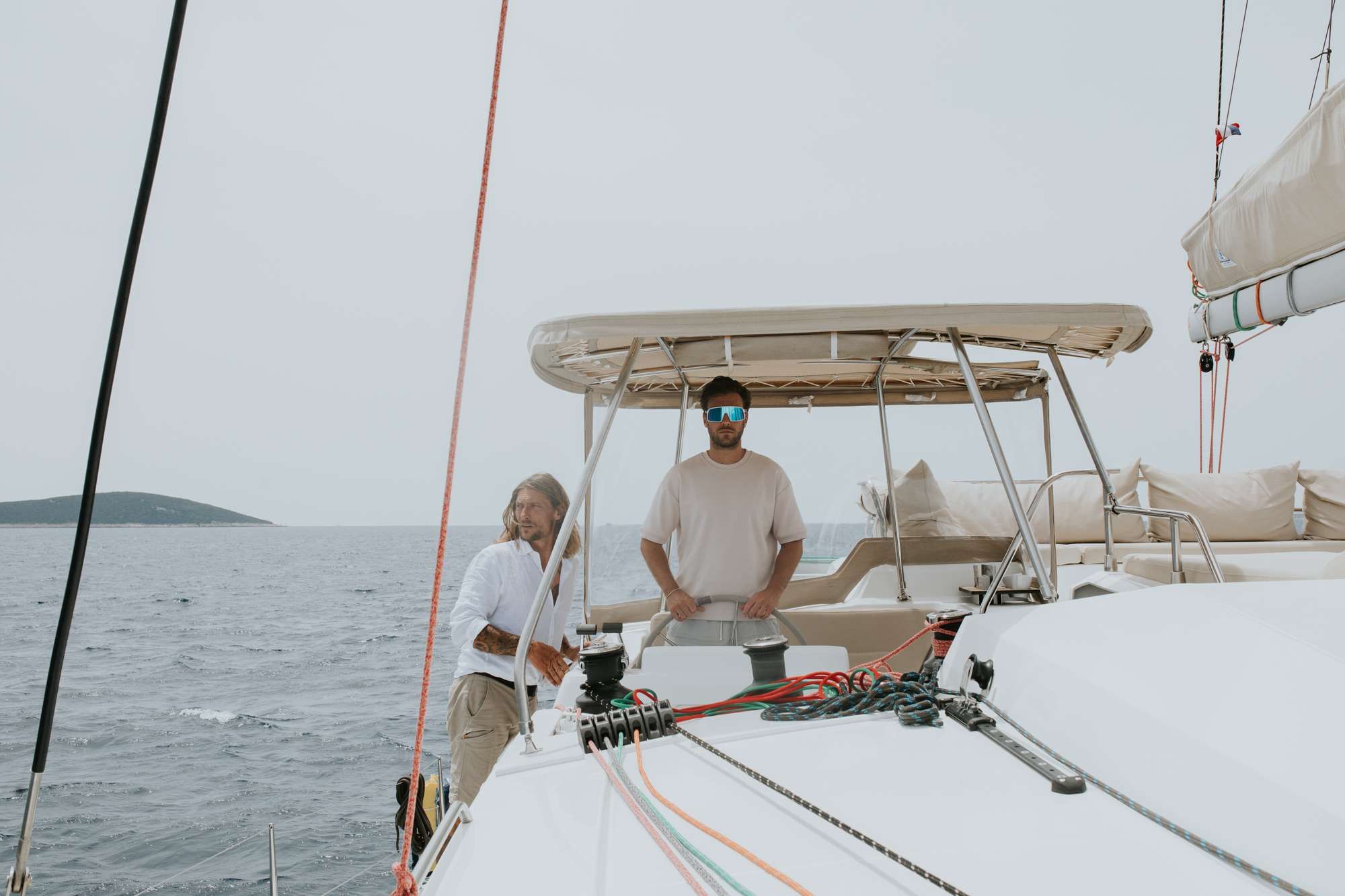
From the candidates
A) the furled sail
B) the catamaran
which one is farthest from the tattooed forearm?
the furled sail

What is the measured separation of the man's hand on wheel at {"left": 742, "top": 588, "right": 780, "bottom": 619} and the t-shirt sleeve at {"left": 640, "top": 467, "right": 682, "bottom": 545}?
53 cm

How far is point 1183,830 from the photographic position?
5.83 feet

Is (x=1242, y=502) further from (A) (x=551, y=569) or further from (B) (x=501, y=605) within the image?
(A) (x=551, y=569)

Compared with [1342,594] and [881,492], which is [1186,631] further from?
[881,492]

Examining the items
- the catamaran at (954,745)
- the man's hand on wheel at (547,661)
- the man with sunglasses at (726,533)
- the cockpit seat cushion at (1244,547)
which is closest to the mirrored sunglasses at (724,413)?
the man with sunglasses at (726,533)

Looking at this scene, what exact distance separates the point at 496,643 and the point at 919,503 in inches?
100

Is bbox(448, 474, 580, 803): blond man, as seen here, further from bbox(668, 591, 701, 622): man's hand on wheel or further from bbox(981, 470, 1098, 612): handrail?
bbox(981, 470, 1098, 612): handrail

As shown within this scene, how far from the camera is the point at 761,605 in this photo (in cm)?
413

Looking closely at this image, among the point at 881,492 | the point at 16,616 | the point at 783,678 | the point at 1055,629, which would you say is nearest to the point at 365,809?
the point at 881,492

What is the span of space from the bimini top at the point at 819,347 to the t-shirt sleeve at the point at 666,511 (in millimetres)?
551

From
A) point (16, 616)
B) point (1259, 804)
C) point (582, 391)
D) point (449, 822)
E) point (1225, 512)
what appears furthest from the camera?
point (16, 616)

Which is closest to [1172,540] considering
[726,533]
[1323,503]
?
[726,533]

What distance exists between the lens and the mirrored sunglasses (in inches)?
166

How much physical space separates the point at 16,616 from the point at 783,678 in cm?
5353
